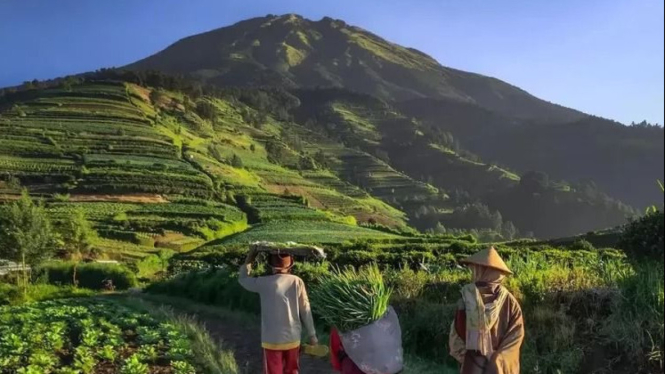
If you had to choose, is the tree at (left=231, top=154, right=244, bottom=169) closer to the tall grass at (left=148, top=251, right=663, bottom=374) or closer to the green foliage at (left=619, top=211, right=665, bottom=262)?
the tall grass at (left=148, top=251, right=663, bottom=374)

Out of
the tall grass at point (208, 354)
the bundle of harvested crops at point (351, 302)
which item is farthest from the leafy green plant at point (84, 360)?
the bundle of harvested crops at point (351, 302)

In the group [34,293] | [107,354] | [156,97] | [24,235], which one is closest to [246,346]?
[107,354]

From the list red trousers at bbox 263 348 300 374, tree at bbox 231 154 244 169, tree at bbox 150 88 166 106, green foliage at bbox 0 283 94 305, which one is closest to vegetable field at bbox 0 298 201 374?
red trousers at bbox 263 348 300 374

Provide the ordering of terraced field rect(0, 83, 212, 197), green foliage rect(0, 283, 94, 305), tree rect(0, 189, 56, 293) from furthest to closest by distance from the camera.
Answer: terraced field rect(0, 83, 212, 197) → tree rect(0, 189, 56, 293) → green foliage rect(0, 283, 94, 305)

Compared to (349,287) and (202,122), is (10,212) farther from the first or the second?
(202,122)

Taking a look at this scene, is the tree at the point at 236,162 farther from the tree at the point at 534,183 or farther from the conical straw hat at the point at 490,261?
the conical straw hat at the point at 490,261

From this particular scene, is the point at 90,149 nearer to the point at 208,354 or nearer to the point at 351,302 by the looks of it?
the point at 208,354

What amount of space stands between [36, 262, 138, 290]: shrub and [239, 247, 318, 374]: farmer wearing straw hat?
27.8 meters

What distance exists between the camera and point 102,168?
223 feet

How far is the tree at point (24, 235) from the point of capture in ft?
93.6

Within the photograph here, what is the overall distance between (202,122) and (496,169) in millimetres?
77615

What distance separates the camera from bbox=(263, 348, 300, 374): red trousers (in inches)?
261

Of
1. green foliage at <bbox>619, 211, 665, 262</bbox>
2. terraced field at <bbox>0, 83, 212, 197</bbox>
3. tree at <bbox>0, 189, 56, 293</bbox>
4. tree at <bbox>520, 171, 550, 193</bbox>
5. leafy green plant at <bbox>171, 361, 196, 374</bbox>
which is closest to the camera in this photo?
green foliage at <bbox>619, 211, 665, 262</bbox>

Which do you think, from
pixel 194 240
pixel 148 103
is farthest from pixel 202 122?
pixel 194 240
